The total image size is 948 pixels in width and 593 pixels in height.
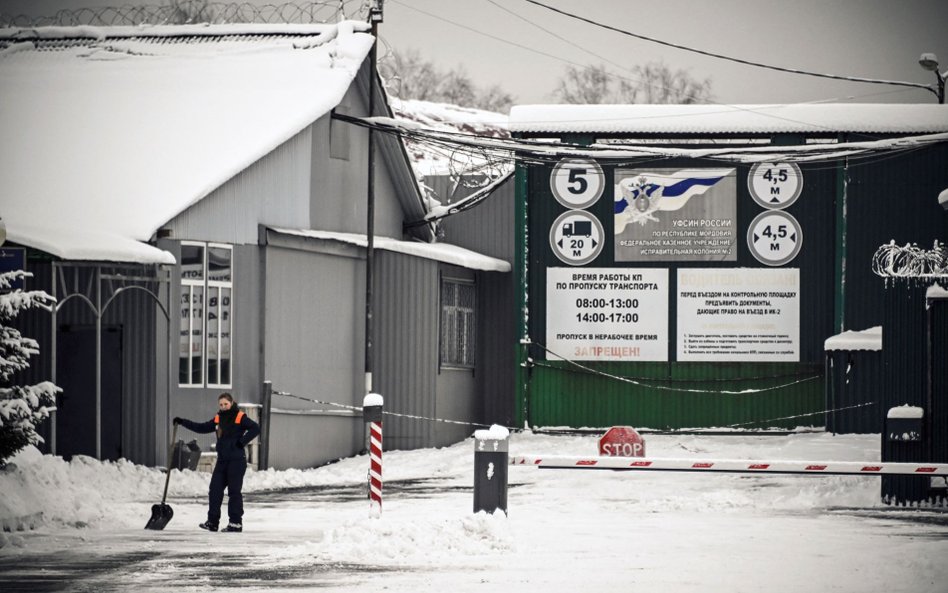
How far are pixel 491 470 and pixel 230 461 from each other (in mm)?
3012

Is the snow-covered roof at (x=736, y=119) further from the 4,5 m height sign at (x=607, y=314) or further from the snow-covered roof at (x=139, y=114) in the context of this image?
the snow-covered roof at (x=139, y=114)

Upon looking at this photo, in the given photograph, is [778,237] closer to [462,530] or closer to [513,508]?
[513,508]

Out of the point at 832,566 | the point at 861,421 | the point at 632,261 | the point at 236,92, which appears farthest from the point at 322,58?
the point at 832,566

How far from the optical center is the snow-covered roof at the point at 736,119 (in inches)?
1225

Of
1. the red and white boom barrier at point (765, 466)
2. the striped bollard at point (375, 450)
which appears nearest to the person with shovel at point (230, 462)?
the striped bollard at point (375, 450)

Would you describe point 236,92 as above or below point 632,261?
above

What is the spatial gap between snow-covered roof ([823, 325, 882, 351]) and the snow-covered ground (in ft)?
11.9

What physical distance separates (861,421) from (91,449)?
13657 mm

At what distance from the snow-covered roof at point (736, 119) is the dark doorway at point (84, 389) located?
32.0 feet

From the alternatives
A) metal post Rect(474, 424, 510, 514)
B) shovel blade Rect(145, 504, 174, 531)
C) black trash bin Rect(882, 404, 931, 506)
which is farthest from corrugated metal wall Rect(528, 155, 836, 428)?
metal post Rect(474, 424, 510, 514)

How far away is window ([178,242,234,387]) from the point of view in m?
25.6

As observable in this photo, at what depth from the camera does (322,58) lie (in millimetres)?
29969

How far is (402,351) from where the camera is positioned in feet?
99.4

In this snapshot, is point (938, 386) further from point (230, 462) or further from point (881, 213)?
point (881, 213)
